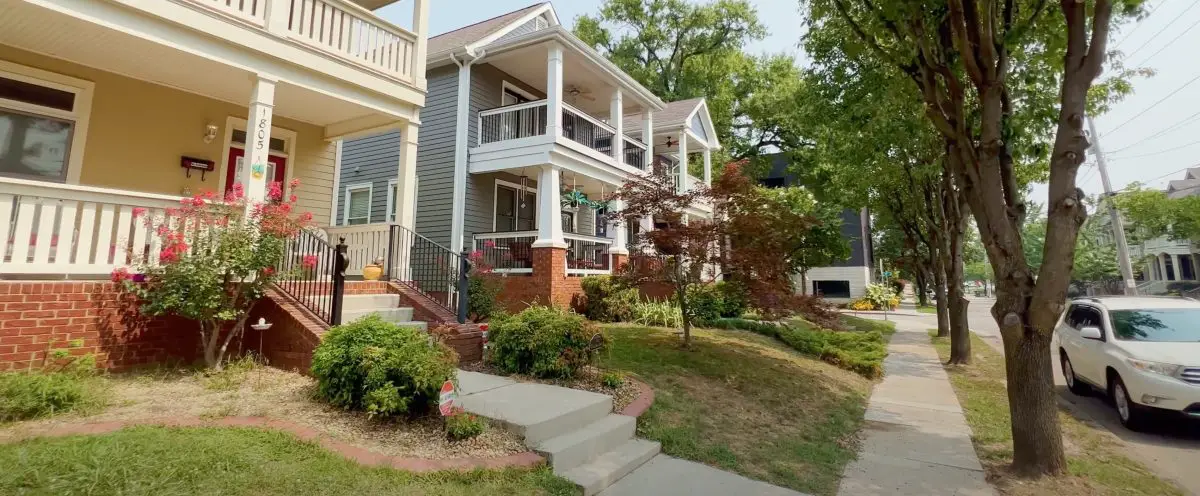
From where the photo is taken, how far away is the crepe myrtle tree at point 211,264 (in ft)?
15.9

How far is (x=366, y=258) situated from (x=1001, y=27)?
963 cm

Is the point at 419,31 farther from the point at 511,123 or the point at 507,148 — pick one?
the point at 511,123

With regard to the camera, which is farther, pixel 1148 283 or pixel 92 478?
pixel 1148 283

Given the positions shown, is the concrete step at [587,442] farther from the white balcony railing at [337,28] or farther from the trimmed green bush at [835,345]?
the white balcony railing at [337,28]

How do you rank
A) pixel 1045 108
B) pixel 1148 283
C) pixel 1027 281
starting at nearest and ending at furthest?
pixel 1027 281
pixel 1045 108
pixel 1148 283

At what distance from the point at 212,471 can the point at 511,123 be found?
1009 cm

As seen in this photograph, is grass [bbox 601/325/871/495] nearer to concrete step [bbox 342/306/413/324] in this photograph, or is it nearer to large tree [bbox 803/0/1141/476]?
large tree [bbox 803/0/1141/476]

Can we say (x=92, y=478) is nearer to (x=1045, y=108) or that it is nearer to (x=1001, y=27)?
(x=1045, y=108)

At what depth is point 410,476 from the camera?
10.7 ft

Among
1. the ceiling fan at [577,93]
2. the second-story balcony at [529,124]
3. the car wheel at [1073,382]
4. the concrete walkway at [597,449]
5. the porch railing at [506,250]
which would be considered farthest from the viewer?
the ceiling fan at [577,93]

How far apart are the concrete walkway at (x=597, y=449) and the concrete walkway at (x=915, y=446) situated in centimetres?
104

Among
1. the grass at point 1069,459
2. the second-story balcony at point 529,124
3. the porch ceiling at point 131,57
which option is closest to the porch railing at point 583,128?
the second-story balcony at point 529,124

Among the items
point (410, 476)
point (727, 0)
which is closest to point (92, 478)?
point (410, 476)

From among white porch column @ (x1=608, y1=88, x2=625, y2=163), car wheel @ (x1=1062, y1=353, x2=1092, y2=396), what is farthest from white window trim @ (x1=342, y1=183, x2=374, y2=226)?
car wheel @ (x1=1062, y1=353, x2=1092, y2=396)
